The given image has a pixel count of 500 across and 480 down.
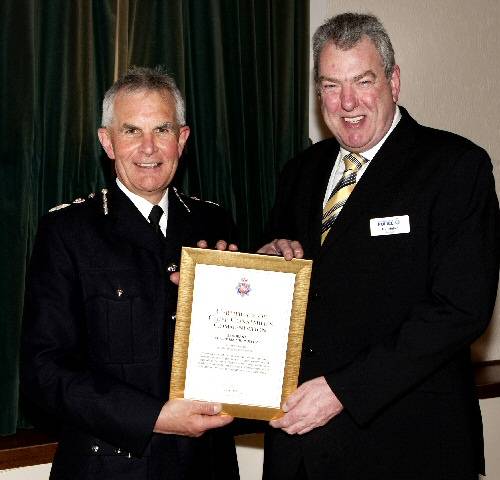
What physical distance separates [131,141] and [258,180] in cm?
129

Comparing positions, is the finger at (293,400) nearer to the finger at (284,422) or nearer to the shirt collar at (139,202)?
the finger at (284,422)

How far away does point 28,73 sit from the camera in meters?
2.85

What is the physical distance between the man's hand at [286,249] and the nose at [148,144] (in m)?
0.45

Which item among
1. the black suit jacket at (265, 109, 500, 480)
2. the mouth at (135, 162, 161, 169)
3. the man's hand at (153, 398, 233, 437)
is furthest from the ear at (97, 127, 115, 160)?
the man's hand at (153, 398, 233, 437)

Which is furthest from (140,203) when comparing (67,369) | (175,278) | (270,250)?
(67,369)

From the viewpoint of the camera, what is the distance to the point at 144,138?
2.21 metres

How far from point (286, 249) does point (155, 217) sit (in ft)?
1.40

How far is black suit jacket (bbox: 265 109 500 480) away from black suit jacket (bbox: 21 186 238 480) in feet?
1.35

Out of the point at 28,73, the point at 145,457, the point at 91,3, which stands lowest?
the point at 145,457

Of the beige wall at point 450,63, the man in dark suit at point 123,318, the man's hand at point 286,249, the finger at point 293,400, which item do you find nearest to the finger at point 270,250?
the man's hand at point 286,249

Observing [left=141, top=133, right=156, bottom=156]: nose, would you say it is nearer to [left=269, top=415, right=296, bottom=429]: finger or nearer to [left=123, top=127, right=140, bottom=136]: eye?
[left=123, top=127, right=140, bottom=136]: eye

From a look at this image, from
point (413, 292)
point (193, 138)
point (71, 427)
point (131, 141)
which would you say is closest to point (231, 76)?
point (193, 138)

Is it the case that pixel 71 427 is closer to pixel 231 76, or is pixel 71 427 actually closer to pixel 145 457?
pixel 145 457

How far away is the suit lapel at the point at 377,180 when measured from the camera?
2.24 metres
